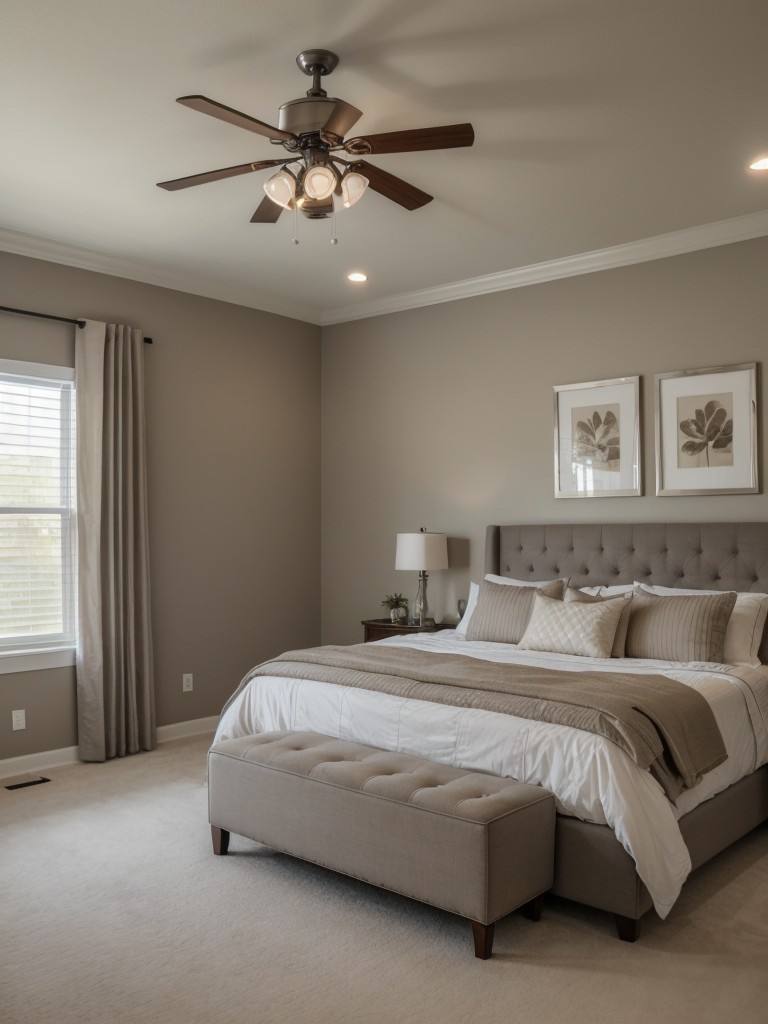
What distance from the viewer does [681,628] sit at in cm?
405

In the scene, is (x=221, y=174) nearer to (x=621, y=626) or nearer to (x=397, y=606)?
(x=621, y=626)

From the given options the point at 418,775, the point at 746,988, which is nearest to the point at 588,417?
the point at 418,775

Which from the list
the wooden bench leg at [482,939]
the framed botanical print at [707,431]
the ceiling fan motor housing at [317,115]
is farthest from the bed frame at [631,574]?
the ceiling fan motor housing at [317,115]

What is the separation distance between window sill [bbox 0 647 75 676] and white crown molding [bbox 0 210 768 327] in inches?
87.1

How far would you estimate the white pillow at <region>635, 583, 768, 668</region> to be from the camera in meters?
4.04

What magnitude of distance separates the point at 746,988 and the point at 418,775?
116cm

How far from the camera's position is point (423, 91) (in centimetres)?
319

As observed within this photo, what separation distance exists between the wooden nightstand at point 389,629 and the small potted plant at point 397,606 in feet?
0.21

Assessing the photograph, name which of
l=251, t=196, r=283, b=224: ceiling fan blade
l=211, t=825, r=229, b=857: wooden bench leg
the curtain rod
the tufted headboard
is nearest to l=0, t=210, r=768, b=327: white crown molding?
the curtain rod

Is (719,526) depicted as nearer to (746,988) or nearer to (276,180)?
(746,988)

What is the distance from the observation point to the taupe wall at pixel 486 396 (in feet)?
15.4

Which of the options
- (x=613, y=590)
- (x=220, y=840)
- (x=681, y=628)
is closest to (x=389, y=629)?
(x=613, y=590)

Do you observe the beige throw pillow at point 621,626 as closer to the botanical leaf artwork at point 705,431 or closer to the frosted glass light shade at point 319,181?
the botanical leaf artwork at point 705,431

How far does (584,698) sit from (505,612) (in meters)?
1.72
